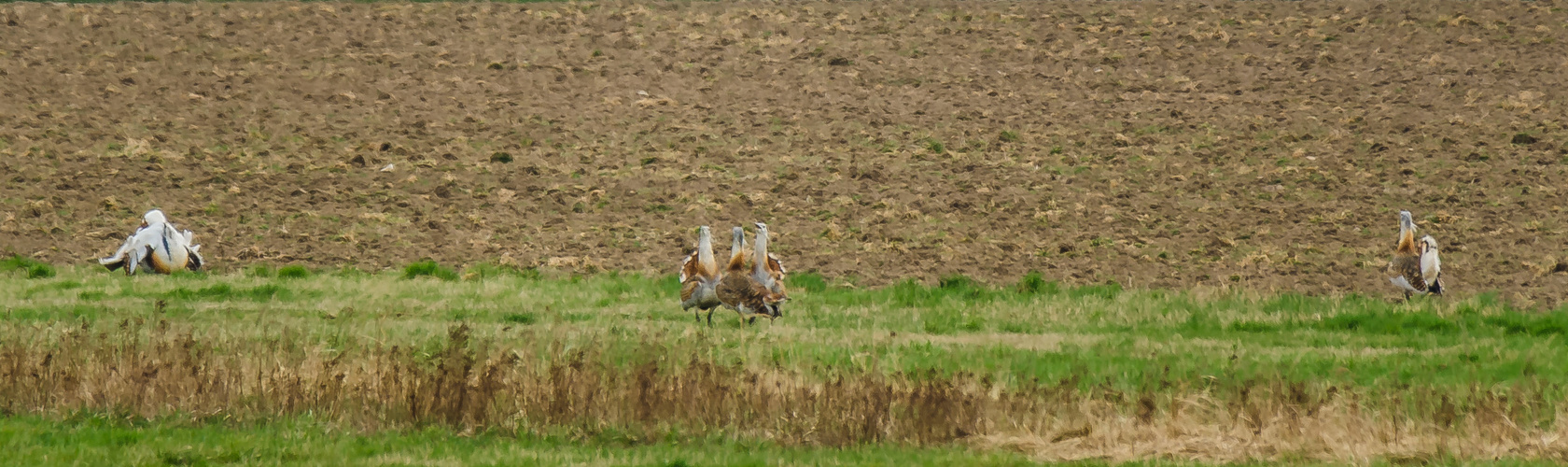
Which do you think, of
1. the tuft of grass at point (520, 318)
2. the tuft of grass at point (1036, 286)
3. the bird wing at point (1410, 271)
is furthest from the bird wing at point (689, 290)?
the bird wing at point (1410, 271)

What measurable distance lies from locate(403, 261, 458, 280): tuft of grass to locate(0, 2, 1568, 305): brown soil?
4.08 ft

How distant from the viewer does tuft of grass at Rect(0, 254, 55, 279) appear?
20.1 metres

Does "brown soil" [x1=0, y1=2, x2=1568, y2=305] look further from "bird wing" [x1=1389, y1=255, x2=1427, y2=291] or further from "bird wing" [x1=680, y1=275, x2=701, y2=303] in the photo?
"bird wing" [x1=680, y1=275, x2=701, y2=303]

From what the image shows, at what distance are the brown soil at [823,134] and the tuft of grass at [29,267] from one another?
2.80 feet

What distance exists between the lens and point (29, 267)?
20719 millimetres

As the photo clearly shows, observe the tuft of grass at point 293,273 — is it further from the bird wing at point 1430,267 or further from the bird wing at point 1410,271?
the bird wing at point 1430,267

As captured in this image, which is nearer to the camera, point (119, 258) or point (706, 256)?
point (706, 256)

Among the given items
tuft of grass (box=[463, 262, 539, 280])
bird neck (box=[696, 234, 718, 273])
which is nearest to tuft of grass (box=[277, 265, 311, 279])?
tuft of grass (box=[463, 262, 539, 280])

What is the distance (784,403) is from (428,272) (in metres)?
12.0

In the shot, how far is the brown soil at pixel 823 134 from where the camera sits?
24109mm

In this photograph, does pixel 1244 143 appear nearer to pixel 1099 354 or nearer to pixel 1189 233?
pixel 1189 233

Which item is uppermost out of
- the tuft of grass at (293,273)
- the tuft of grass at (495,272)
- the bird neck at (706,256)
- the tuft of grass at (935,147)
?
the bird neck at (706,256)

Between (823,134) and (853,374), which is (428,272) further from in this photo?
(823,134)

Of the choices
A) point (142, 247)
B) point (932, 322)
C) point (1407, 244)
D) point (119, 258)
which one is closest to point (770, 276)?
point (932, 322)
